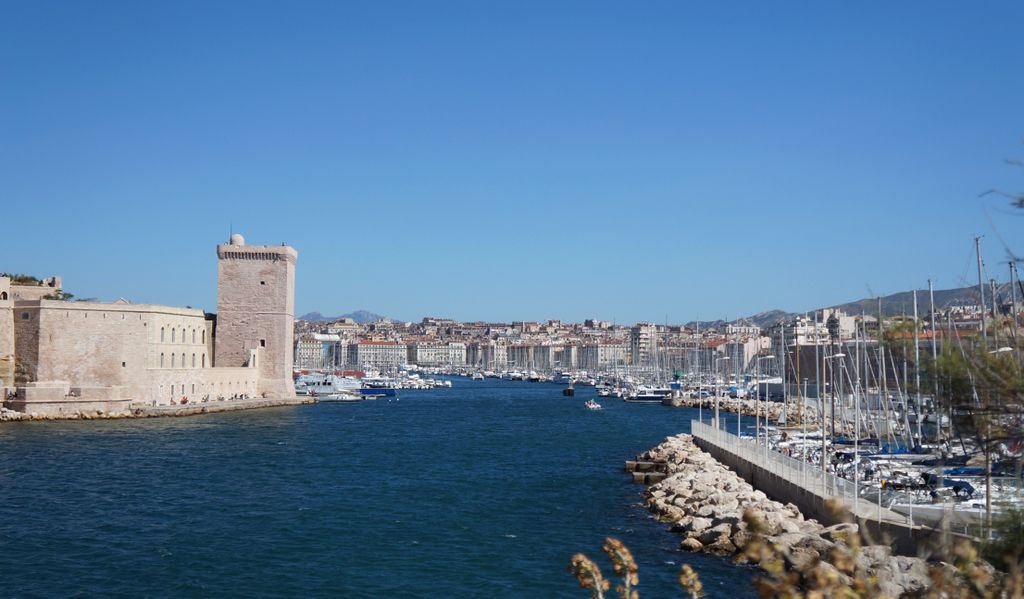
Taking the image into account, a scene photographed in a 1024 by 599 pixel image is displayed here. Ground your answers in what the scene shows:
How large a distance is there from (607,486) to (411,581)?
31.1 feet

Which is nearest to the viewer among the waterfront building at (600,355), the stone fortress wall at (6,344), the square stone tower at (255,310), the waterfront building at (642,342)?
the stone fortress wall at (6,344)

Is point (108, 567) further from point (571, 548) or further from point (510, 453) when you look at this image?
point (510, 453)

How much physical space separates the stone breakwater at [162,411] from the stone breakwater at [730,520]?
81.1 feet

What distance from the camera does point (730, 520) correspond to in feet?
50.6

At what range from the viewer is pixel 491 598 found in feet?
40.4

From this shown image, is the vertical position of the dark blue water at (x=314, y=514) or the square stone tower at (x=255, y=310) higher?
the square stone tower at (x=255, y=310)

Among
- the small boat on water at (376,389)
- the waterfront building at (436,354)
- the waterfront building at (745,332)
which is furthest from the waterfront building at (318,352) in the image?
the waterfront building at (745,332)

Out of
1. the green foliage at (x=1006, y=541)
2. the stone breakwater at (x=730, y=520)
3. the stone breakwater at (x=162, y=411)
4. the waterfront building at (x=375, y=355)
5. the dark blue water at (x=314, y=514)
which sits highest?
the waterfront building at (x=375, y=355)

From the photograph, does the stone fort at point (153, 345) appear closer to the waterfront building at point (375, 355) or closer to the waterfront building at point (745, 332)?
the waterfront building at point (745, 332)

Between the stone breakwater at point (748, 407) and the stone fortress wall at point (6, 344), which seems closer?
the stone fortress wall at point (6, 344)

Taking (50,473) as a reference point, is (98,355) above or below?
above

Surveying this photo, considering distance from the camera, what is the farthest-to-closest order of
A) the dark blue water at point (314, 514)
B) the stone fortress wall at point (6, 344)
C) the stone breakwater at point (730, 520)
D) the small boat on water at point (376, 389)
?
the small boat on water at point (376, 389), the stone fortress wall at point (6, 344), the dark blue water at point (314, 514), the stone breakwater at point (730, 520)

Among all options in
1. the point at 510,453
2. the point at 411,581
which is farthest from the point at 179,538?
the point at 510,453

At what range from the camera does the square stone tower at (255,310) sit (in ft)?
156
